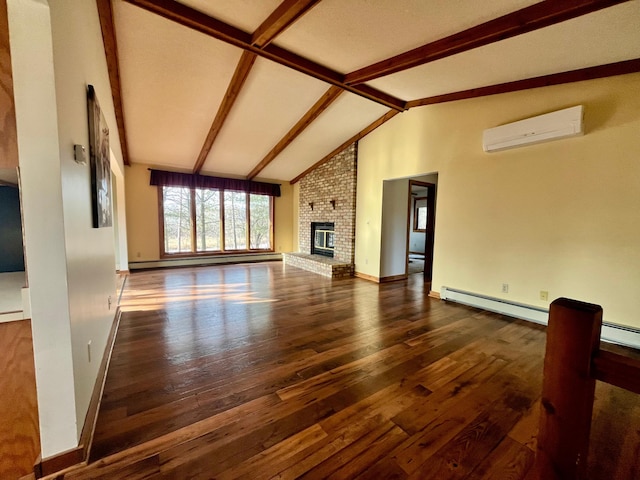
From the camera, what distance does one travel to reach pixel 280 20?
2.50 meters

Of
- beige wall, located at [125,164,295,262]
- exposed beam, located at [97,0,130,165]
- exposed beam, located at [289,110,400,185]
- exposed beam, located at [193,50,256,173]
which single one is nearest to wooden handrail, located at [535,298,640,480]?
exposed beam, located at [193,50,256,173]

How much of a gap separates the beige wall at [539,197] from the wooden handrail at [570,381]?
3212mm

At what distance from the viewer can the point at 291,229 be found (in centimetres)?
847

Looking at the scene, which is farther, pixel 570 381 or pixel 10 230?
pixel 10 230

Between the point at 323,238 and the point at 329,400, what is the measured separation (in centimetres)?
546

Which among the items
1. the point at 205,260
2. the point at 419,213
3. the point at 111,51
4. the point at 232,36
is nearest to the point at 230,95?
the point at 232,36

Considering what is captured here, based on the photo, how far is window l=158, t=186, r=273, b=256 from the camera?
6684 millimetres

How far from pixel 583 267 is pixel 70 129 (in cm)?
458

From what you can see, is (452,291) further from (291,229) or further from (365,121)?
(291,229)

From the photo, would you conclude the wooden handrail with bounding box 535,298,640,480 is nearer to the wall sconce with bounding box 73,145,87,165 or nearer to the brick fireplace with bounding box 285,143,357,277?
the wall sconce with bounding box 73,145,87,165

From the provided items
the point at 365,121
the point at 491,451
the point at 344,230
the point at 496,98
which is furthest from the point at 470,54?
the point at 344,230

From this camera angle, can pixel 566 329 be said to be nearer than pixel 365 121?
Yes

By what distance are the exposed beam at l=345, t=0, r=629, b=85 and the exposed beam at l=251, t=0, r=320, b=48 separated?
1.23m

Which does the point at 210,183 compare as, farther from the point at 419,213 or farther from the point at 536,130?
the point at 536,130
